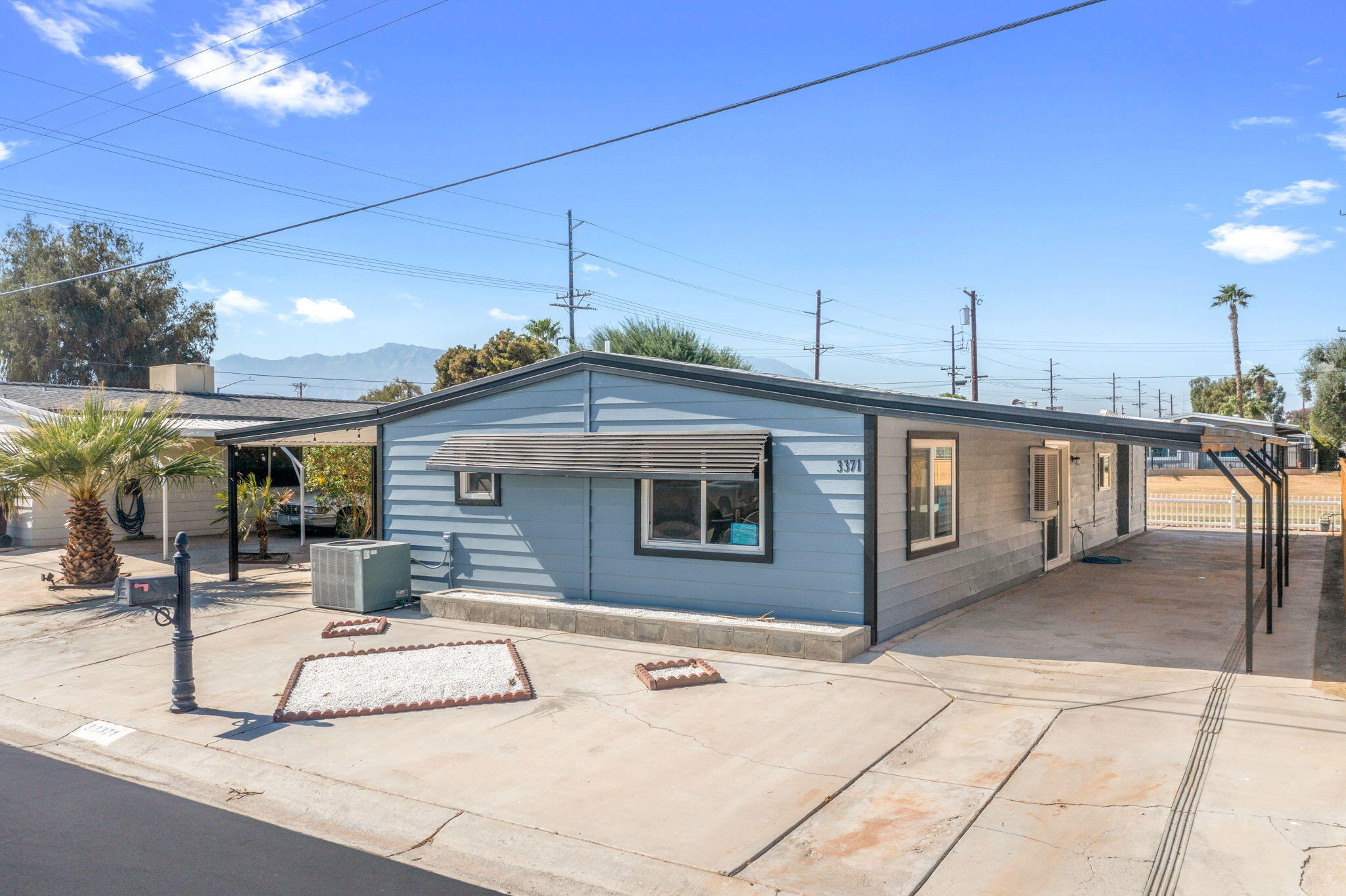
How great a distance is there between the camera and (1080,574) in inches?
547

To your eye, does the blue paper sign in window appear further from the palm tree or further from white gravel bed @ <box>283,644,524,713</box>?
the palm tree

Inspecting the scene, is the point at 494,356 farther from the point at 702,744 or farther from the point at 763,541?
the point at 702,744

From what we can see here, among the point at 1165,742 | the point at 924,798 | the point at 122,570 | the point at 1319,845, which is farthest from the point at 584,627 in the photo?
the point at 122,570

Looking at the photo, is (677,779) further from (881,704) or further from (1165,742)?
(1165,742)

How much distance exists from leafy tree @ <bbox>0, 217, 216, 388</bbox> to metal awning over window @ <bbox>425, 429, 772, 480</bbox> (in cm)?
4174

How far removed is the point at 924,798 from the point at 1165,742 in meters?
2.03

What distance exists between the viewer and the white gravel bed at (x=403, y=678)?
23.9 feet

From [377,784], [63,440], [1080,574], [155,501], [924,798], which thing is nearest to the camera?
[924,798]

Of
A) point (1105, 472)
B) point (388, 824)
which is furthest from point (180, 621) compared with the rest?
point (1105, 472)

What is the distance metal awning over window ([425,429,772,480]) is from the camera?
8.93 m

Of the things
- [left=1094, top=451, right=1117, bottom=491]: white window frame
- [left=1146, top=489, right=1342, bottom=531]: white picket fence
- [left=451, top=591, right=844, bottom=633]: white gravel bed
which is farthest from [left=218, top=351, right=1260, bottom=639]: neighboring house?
[left=1146, top=489, right=1342, bottom=531]: white picket fence

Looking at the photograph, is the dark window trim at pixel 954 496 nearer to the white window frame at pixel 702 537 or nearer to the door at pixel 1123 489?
the white window frame at pixel 702 537

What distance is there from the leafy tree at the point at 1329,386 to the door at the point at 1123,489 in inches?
953

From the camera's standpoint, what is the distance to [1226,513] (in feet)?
76.3
